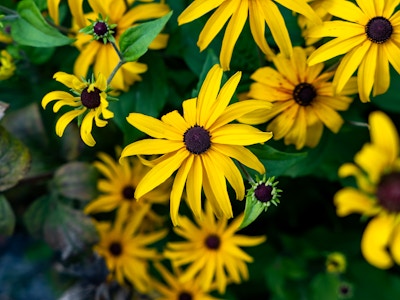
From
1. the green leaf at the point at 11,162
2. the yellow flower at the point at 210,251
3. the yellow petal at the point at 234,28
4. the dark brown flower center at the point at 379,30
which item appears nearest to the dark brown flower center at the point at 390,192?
the dark brown flower center at the point at 379,30

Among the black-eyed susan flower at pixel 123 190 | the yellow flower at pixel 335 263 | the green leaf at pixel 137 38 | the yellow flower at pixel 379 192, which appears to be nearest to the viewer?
the yellow flower at pixel 379 192

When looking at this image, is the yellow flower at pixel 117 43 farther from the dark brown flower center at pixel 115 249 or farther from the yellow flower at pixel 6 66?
the dark brown flower center at pixel 115 249

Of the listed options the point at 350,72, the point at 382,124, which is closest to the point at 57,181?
the point at 350,72

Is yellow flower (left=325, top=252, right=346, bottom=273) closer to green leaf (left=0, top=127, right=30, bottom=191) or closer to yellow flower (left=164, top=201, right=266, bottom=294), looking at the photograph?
yellow flower (left=164, top=201, right=266, bottom=294)

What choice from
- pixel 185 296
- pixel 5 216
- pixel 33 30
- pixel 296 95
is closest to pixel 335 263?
pixel 185 296

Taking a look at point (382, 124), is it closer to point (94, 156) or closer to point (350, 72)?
point (350, 72)
